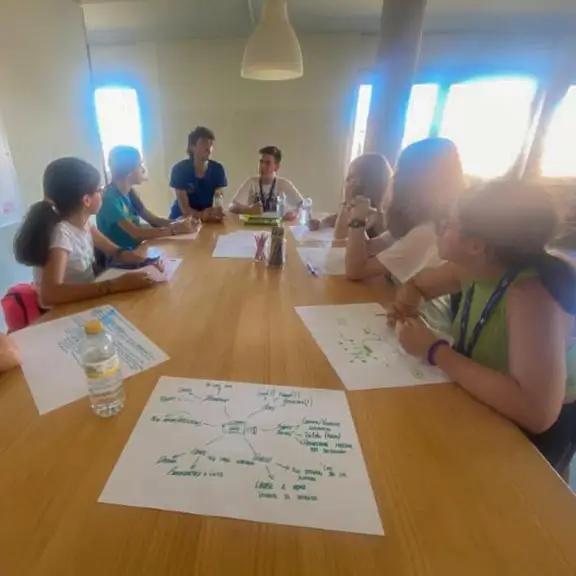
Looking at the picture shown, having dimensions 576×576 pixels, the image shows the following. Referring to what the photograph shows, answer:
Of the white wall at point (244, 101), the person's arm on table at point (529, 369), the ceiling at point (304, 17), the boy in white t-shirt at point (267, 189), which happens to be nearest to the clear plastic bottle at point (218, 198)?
the boy in white t-shirt at point (267, 189)

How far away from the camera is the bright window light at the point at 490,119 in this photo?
14.4 feet

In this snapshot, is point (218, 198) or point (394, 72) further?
point (394, 72)

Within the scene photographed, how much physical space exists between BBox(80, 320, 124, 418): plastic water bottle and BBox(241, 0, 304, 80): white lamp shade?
1.85 meters

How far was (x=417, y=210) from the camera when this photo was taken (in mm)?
1235

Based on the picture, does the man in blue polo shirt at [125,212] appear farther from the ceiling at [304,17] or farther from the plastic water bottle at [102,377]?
the ceiling at [304,17]

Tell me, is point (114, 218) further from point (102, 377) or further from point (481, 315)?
point (481, 315)

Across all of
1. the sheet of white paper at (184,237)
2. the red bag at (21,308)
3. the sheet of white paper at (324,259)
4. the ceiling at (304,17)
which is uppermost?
the ceiling at (304,17)

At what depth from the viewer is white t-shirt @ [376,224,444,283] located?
3.77 feet

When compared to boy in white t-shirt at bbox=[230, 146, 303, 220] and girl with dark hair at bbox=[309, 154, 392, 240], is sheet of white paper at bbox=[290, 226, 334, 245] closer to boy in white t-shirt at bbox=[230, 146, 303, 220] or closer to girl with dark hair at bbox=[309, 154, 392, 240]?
girl with dark hair at bbox=[309, 154, 392, 240]

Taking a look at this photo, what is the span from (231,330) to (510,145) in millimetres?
5068

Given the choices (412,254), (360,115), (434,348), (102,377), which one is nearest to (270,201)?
(412,254)

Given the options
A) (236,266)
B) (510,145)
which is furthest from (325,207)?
(236,266)

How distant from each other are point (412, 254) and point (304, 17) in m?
3.36

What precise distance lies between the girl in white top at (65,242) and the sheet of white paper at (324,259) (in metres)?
0.60
